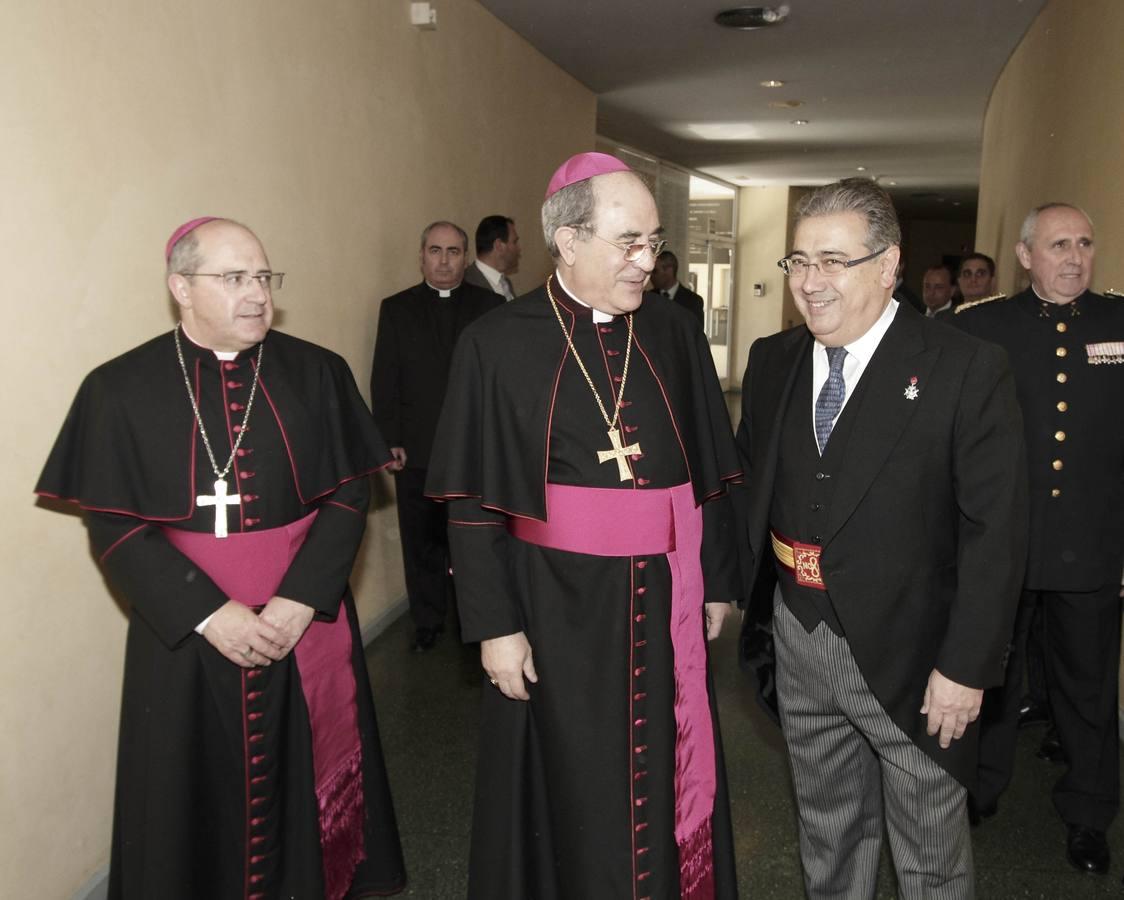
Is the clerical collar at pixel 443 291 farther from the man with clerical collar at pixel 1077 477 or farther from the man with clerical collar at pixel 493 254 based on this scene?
the man with clerical collar at pixel 1077 477

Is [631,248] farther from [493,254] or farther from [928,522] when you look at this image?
[493,254]

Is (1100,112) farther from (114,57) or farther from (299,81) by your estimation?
(114,57)

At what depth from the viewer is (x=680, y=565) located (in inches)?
91.7

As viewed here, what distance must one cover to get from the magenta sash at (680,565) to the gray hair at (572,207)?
0.57 m

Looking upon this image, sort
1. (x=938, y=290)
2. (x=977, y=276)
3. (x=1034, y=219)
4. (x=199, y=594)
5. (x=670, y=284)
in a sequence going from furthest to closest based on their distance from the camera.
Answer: (x=670, y=284)
(x=938, y=290)
(x=977, y=276)
(x=1034, y=219)
(x=199, y=594)

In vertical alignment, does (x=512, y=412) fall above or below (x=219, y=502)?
above

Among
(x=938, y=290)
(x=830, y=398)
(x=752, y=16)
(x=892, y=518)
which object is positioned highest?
(x=752, y=16)

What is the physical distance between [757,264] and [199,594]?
1648 cm

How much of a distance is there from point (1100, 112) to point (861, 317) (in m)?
3.14

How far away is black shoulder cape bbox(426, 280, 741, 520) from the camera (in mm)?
2252

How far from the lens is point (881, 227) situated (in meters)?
2.00

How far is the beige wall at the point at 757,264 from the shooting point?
17141 millimetres

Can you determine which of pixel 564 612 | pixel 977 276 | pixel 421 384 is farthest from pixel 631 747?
pixel 977 276

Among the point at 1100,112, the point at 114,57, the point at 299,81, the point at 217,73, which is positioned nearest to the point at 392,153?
the point at 299,81
